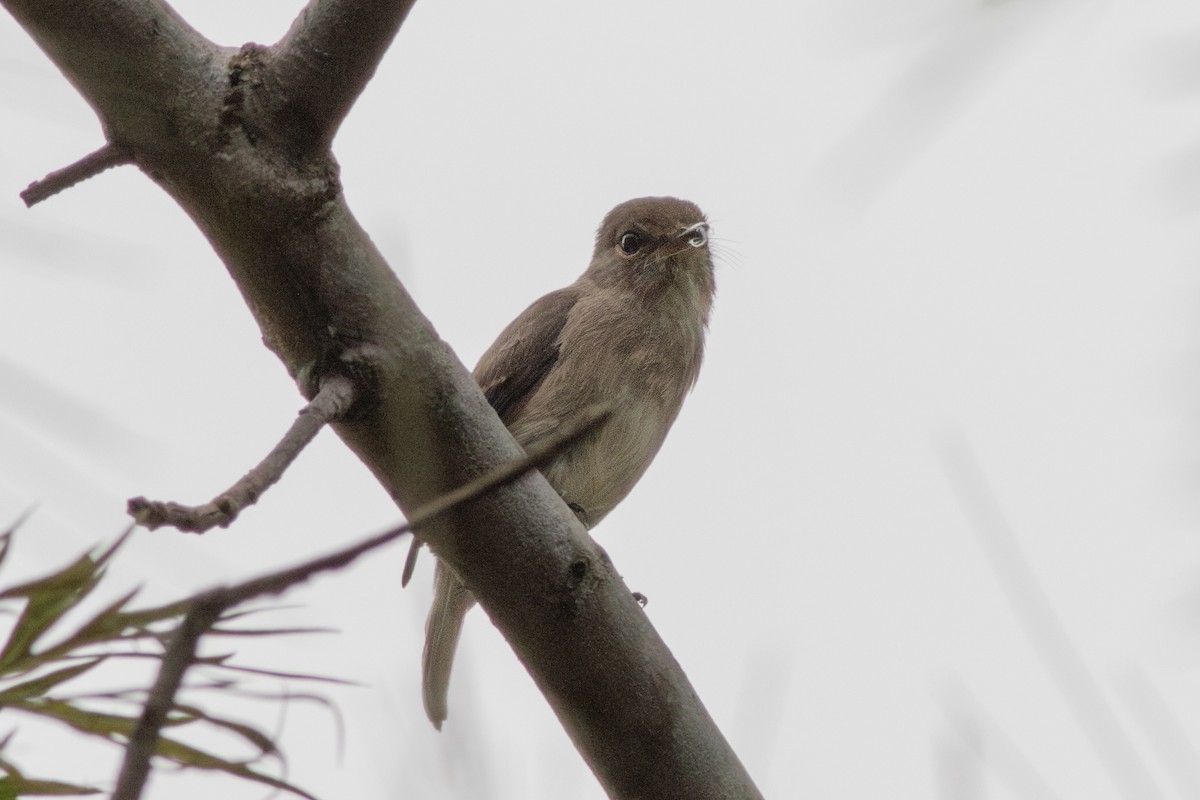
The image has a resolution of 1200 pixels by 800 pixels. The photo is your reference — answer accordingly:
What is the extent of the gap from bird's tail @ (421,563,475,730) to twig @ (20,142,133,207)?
2217mm

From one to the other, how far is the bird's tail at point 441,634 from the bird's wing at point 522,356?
31.8 inches

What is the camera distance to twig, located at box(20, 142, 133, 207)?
237cm

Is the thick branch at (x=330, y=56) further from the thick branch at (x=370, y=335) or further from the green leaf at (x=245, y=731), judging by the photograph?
the green leaf at (x=245, y=731)

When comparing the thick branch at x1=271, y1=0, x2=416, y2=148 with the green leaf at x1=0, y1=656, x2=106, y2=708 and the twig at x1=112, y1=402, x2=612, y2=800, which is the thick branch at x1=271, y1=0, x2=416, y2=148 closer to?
the green leaf at x1=0, y1=656, x2=106, y2=708

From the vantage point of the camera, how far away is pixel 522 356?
579 centimetres

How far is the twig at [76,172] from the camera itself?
93.4 inches

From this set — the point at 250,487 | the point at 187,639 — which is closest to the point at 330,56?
the point at 250,487

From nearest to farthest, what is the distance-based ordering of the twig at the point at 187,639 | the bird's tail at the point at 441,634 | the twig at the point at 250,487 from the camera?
the twig at the point at 187,639 → the twig at the point at 250,487 → the bird's tail at the point at 441,634

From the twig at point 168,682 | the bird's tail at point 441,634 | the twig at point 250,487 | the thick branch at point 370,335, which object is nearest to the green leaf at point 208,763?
the twig at point 250,487

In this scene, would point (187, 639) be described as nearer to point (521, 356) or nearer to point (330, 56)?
point (330, 56)

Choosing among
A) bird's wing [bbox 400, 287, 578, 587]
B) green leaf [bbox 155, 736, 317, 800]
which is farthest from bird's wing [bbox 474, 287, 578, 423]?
green leaf [bbox 155, 736, 317, 800]

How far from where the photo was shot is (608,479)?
17.3 ft

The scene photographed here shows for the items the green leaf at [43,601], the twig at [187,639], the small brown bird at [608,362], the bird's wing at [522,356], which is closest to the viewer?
the twig at [187,639]

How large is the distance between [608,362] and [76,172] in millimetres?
3314
